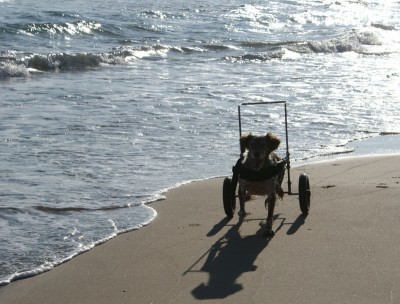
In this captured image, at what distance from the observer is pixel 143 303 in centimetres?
608

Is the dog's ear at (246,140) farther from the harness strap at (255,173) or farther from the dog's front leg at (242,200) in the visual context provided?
the dog's front leg at (242,200)

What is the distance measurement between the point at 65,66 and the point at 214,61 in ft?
12.8

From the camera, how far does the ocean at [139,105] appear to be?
8797 millimetres

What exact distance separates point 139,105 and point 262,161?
7565mm

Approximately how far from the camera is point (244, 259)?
23.2 ft

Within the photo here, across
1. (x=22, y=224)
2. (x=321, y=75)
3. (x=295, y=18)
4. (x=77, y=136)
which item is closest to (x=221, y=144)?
(x=77, y=136)

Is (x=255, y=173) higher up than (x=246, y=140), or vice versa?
(x=246, y=140)

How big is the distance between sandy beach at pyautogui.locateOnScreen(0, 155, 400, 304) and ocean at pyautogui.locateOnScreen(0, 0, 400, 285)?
0.28 metres

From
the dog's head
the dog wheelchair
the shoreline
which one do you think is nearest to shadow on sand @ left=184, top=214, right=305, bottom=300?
the dog wheelchair

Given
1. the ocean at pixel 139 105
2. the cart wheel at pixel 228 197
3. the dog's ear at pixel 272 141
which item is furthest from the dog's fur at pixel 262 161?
the ocean at pixel 139 105

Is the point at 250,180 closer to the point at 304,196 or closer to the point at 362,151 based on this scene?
the point at 304,196

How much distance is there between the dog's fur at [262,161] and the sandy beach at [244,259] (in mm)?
279

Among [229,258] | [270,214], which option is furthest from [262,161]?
[229,258]

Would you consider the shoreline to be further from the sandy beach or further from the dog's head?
the dog's head
